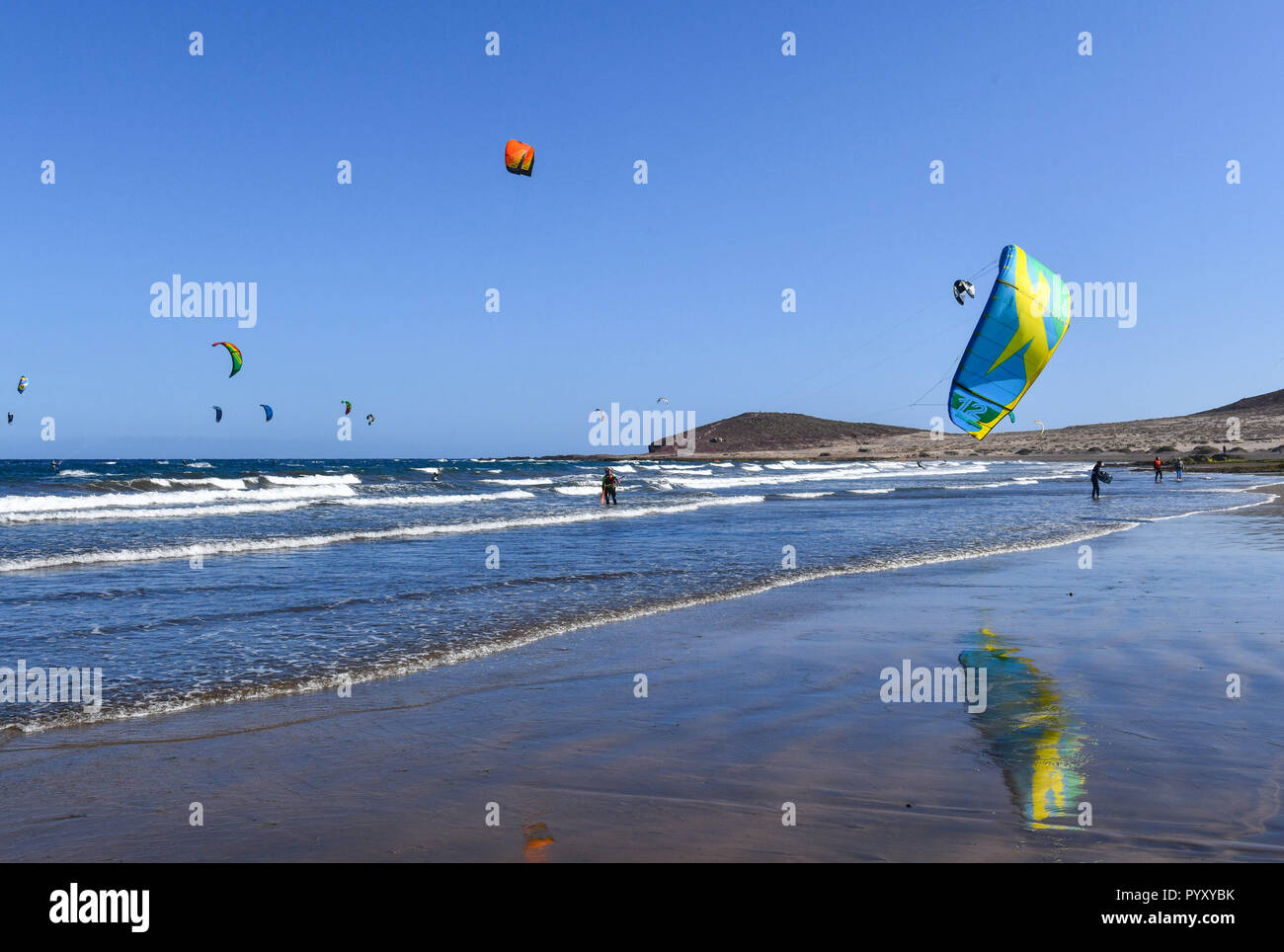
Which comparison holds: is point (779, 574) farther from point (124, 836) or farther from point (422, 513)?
point (422, 513)

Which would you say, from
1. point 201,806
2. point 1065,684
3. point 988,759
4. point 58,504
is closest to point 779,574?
point 1065,684

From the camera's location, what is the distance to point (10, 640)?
834 centimetres

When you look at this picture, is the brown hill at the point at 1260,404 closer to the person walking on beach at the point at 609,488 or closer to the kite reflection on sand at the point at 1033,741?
the person walking on beach at the point at 609,488

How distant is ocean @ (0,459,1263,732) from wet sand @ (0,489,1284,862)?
3.13ft

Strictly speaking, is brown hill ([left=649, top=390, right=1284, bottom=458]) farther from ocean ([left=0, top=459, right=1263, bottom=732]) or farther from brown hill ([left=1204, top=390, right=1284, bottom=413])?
ocean ([left=0, top=459, right=1263, bottom=732])

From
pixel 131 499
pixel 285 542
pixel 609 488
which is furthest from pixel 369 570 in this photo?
pixel 131 499

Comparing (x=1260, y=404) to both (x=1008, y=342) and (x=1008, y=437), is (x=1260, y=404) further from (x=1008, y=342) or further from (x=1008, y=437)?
(x=1008, y=342)

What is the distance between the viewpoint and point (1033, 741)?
509cm

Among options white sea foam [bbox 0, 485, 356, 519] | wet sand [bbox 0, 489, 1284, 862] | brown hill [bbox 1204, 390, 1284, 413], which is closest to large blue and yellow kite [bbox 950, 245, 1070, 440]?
wet sand [bbox 0, 489, 1284, 862]

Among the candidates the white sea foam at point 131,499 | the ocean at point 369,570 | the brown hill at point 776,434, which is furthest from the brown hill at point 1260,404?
the white sea foam at point 131,499

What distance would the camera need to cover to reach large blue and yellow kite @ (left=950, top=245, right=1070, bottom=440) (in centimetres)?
1458
